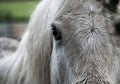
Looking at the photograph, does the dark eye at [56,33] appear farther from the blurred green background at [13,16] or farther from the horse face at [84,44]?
the blurred green background at [13,16]

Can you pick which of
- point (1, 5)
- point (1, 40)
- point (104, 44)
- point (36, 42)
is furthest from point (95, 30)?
point (1, 5)

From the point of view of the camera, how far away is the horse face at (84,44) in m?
3.21

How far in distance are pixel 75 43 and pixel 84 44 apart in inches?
4.5

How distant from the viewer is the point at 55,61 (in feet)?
12.6

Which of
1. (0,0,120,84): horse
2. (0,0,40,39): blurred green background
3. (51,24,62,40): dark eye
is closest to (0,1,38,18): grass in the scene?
(0,0,40,39): blurred green background

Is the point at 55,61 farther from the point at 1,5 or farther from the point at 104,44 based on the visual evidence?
the point at 1,5

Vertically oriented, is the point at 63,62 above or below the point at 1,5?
above

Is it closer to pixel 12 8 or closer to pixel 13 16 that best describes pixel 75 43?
pixel 13 16

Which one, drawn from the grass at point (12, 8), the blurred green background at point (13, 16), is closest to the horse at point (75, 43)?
the blurred green background at point (13, 16)

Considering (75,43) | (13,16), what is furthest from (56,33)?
(13,16)

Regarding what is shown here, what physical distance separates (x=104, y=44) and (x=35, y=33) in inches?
44.2

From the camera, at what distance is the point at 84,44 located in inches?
131

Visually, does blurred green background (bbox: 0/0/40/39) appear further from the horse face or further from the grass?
the horse face

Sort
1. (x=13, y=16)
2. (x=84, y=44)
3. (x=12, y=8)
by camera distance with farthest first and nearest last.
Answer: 1. (x=12, y=8)
2. (x=13, y=16)
3. (x=84, y=44)
